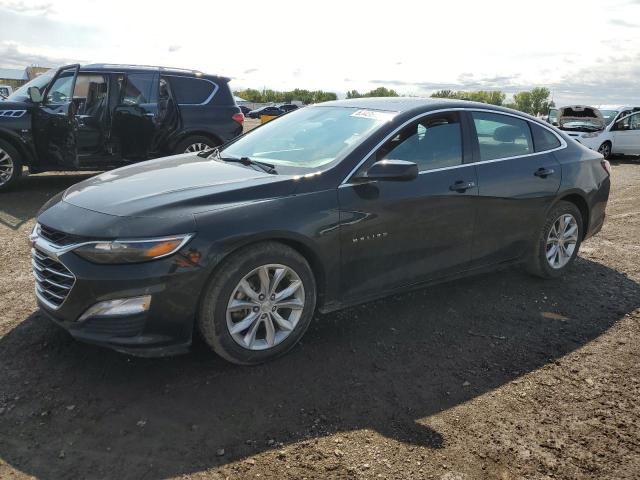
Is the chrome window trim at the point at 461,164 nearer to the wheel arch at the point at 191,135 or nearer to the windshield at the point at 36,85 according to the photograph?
the wheel arch at the point at 191,135

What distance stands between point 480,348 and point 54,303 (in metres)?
2.76

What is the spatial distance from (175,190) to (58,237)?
2.34 ft

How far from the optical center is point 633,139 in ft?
53.4

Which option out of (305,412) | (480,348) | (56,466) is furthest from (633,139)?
(56,466)

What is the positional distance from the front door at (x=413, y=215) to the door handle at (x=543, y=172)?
0.83 m

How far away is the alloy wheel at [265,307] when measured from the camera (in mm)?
3191

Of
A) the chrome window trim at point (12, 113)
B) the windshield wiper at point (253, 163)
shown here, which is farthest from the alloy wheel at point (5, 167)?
the windshield wiper at point (253, 163)

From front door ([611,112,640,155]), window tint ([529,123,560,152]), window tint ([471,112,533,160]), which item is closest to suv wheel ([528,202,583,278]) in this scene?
window tint ([529,123,560,152])

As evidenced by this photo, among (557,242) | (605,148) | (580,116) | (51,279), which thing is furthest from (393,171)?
(580,116)

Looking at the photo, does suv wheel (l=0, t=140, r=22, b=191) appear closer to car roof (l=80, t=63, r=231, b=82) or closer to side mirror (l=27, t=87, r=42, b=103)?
side mirror (l=27, t=87, r=42, b=103)

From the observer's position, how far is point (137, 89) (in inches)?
332

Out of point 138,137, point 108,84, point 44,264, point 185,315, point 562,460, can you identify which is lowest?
point 562,460

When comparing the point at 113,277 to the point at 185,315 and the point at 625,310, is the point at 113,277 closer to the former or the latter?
the point at 185,315

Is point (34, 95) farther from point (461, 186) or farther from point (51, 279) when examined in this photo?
point (461, 186)
